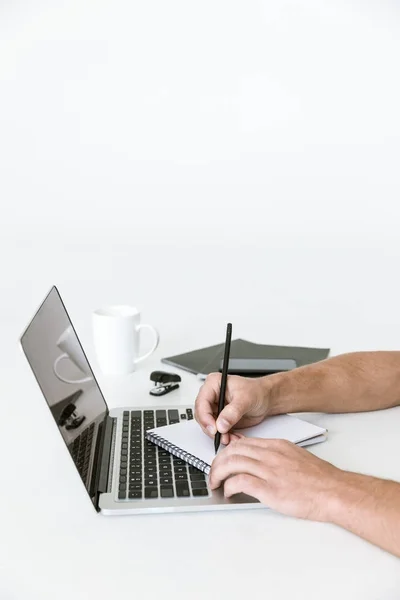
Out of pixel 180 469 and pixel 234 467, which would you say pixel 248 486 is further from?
pixel 180 469

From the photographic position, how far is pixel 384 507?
109 centimetres

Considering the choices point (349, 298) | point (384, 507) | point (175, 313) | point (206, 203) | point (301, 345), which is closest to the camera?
point (384, 507)

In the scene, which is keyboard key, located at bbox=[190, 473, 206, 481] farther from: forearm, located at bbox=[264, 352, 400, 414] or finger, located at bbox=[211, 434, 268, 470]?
forearm, located at bbox=[264, 352, 400, 414]

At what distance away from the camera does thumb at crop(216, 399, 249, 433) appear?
51.6 inches

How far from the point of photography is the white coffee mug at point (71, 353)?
50.4 inches

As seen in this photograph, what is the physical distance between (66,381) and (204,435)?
0.26m

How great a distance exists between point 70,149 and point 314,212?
1.39 meters

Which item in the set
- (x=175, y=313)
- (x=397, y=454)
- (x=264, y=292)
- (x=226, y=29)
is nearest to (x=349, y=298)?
(x=264, y=292)

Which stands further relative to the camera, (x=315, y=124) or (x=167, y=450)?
(x=315, y=124)

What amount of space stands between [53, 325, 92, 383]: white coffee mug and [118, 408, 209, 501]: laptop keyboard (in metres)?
0.13

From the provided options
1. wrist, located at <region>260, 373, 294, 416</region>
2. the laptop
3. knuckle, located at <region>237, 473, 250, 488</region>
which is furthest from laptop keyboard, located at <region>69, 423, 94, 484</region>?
wrist, located at <region>260, 373, 294, 416</region>

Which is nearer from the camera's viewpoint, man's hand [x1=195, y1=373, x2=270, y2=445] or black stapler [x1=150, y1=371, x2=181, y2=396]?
man's hand [x1=195, y1=373, x2=270, y2=445]

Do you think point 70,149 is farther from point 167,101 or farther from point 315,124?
point 315,124

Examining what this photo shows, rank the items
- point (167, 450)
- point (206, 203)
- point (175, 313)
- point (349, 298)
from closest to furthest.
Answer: point (167, 450)
point (175, 313)
point (349, 298)
point (206, 203)
